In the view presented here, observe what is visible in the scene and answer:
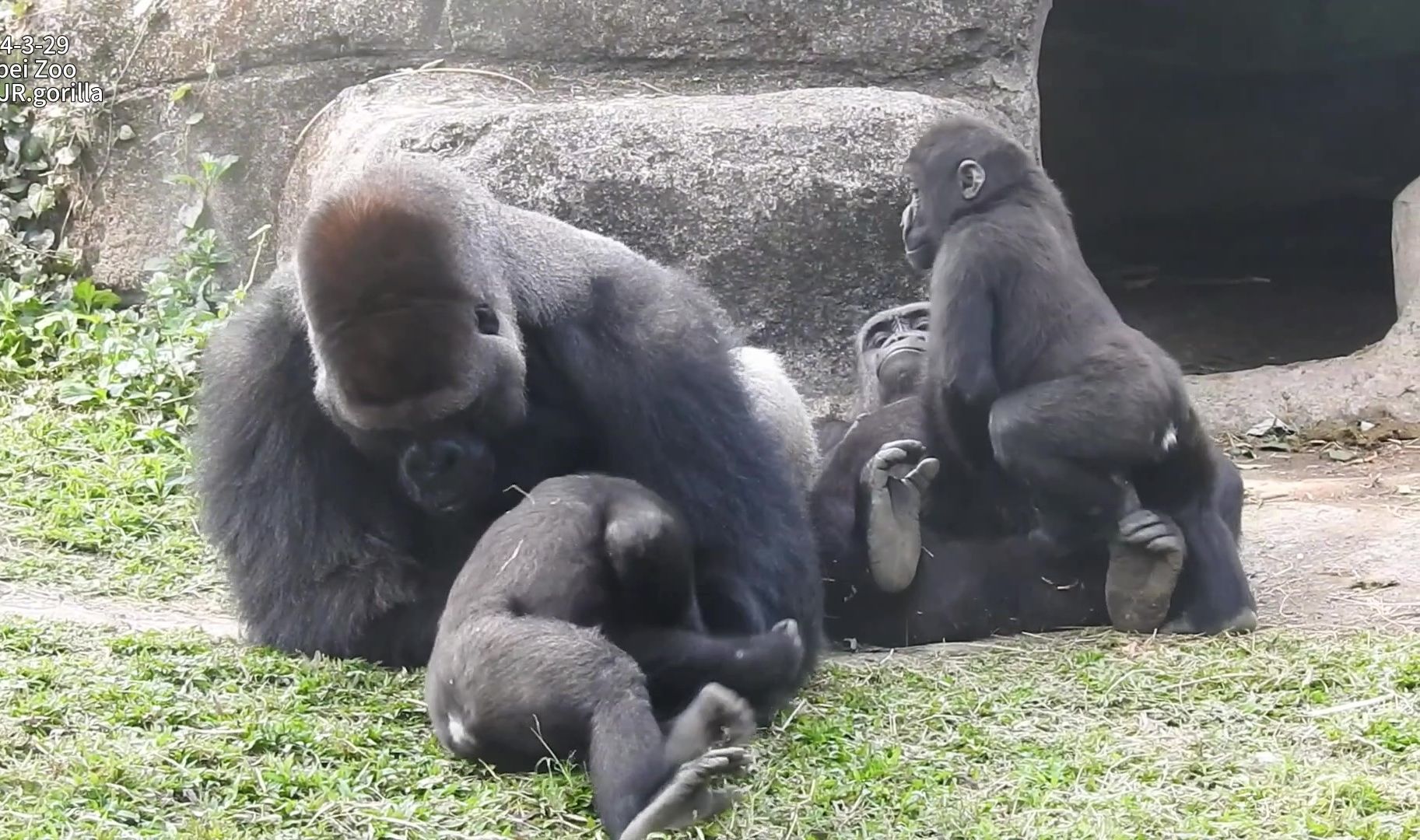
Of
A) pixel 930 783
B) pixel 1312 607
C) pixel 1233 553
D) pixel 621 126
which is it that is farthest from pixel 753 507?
pixel 621 126

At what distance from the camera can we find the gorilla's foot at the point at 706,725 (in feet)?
9.55

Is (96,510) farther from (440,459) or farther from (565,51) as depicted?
(565,51)

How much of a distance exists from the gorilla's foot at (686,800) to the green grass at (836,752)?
0.31ft

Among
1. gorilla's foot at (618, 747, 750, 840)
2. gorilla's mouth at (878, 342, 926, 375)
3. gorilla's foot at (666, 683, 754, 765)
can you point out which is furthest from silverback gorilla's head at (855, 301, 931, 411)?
gorilla's foot at (618, 747, 750, 840)

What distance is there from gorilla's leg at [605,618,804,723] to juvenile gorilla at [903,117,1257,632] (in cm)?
120

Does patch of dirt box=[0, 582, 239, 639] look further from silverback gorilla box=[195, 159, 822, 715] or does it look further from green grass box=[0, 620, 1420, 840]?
silverback gorilla box=[195, 159, 822, 715]

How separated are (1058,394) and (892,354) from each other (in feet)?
2.93

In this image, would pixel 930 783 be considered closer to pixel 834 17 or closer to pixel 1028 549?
→ pixel 1028 549

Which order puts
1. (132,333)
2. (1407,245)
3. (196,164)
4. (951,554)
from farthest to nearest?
(1407,245), (196,164), (132,333), (951,554)

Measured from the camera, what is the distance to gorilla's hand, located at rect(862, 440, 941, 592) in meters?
4.39

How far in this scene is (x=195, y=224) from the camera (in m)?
6.65

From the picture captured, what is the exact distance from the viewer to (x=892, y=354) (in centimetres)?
510

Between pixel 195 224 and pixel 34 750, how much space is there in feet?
12.8

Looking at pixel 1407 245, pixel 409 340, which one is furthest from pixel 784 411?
pixel 1407 245
